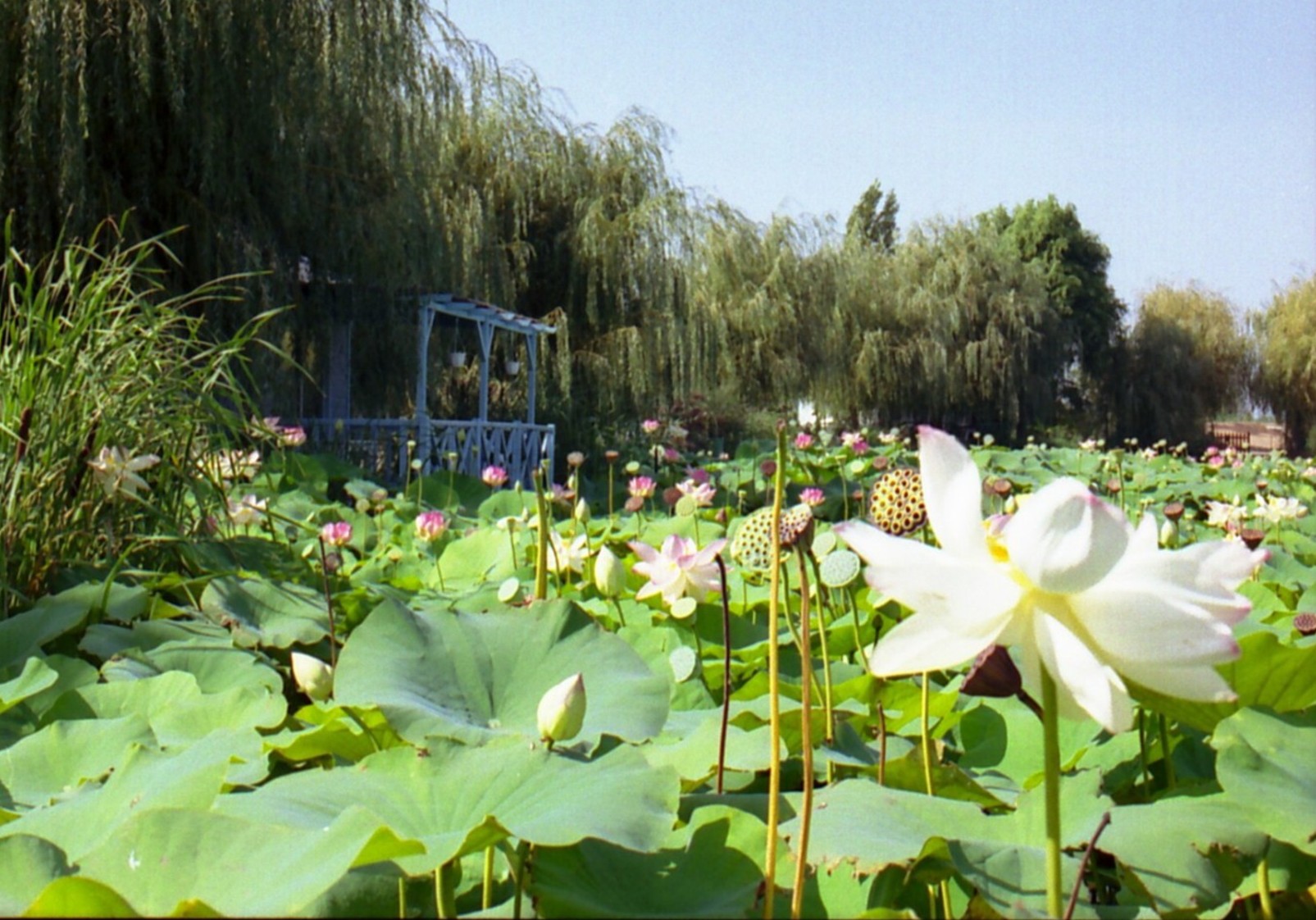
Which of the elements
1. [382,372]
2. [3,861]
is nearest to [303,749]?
[3,861]

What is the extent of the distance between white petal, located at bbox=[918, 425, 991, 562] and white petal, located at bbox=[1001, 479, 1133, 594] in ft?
0.07

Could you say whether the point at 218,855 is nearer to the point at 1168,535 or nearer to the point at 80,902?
the point at 80,902

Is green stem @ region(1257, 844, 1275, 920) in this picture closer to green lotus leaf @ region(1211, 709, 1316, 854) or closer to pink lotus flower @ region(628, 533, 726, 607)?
green lotus leaf @ region(1211, 709, 1316, 854)

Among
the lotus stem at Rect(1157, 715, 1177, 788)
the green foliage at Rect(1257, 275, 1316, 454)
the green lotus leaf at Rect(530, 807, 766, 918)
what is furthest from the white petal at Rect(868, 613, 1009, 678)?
the green foliage at Rect(1257, 275, 1316, 454)

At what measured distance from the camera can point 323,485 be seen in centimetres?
410

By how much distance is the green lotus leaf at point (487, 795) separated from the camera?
0.55 m

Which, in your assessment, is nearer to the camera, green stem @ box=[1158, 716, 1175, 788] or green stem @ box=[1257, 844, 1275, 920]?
green stem @ box=[1257, 844, 1275, 920]

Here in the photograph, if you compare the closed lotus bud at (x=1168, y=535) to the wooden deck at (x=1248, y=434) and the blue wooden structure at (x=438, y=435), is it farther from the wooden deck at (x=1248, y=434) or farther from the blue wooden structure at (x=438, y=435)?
the wooden deck at (x=1248, y=434)

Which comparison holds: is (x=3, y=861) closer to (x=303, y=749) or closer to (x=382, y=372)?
(x=303, y=749)

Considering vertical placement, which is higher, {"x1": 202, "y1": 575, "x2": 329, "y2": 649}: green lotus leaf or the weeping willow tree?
the weeping willow tree

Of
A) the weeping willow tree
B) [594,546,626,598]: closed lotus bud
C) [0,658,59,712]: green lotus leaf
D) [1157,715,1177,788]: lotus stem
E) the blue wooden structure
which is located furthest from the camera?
the weeping willow tree

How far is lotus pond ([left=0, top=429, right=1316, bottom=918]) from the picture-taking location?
19.7 inches

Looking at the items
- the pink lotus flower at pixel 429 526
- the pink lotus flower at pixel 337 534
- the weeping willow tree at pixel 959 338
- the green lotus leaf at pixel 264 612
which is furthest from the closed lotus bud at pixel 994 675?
the weeping willow tree at pixel 959 338

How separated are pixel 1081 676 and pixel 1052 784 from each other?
2.2 inches
